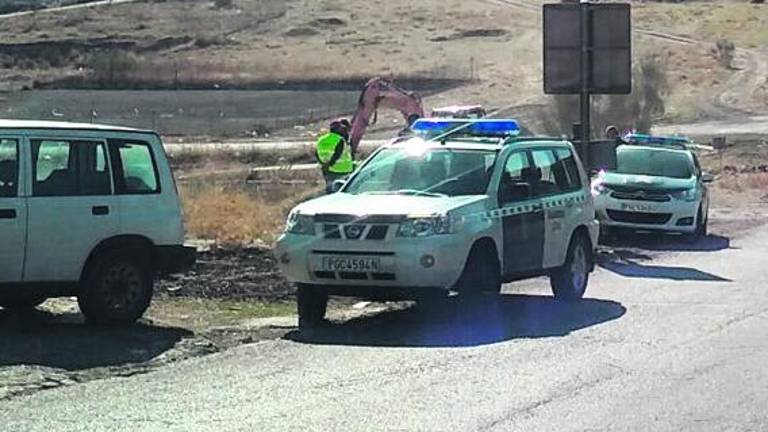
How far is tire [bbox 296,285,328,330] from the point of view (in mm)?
14289

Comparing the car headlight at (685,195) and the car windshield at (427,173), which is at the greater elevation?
the car windshield at (427,173)

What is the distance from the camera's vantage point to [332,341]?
43.8 feet

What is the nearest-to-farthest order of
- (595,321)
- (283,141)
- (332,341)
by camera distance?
(332,341), (595,321), (283,141)

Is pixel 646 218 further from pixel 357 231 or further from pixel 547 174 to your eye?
pixel 357 231

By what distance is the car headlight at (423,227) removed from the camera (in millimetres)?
13805

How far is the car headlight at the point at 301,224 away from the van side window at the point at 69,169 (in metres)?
1.75

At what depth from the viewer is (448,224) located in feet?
45.7

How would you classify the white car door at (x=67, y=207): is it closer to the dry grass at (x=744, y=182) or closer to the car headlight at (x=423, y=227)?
the car headlight at (x=423, y=227)

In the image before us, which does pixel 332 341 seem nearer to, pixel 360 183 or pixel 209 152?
pixel 360 183

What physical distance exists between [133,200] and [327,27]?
309ft

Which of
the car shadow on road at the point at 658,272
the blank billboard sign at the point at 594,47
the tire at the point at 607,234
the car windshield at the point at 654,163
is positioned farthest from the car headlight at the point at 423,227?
the car windshield at the point at 654,163

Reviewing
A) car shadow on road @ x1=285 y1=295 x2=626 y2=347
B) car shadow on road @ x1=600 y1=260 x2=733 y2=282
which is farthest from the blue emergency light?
car shadow on road @ x1=285 y1=295 x2=626 y2=347

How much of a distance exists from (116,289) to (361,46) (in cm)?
8594

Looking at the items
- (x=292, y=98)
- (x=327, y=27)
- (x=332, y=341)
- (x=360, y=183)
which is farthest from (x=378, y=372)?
(x=327, y=27)
